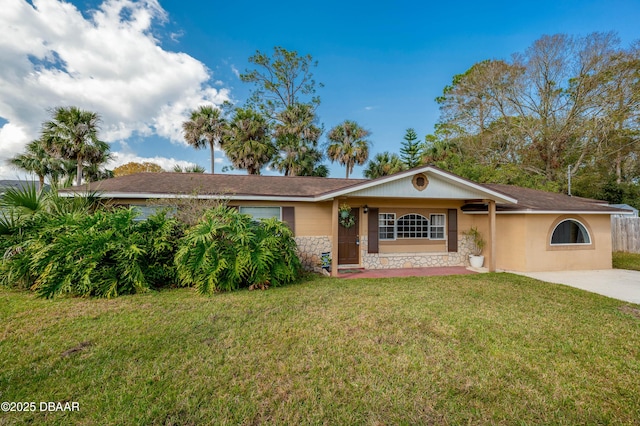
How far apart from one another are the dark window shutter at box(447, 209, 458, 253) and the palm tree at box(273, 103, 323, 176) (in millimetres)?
14296

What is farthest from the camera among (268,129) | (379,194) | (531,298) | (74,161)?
(268,129)

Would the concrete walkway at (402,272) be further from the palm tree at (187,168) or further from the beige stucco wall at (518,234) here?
the palm tree at (187,168)

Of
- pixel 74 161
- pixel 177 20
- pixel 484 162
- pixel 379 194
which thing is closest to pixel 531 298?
pixel 379 194

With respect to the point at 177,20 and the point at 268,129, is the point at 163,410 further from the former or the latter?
the point at 268,129

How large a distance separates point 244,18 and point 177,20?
4558mm

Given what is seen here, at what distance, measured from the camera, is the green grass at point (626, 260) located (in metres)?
10.6

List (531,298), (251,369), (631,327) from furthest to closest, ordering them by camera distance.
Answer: (531,298) < (631,327) < (251,369)

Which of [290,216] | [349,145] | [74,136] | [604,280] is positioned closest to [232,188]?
[290,216]

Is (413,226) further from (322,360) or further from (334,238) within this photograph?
(322,360)

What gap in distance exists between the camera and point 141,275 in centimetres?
680

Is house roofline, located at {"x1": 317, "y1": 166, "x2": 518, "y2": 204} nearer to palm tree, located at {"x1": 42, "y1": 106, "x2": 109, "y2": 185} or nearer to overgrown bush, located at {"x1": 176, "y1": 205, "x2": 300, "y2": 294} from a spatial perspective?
overgrown bush, located at {"x1": 176, "y1": 205, "x2": 300, "y2": 294}

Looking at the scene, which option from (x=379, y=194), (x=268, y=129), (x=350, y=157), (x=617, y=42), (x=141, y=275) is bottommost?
(x=141, y=275)

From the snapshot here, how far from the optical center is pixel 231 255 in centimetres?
702

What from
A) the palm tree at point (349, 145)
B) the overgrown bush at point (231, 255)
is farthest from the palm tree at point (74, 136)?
the palm tree at point (349, 145)
